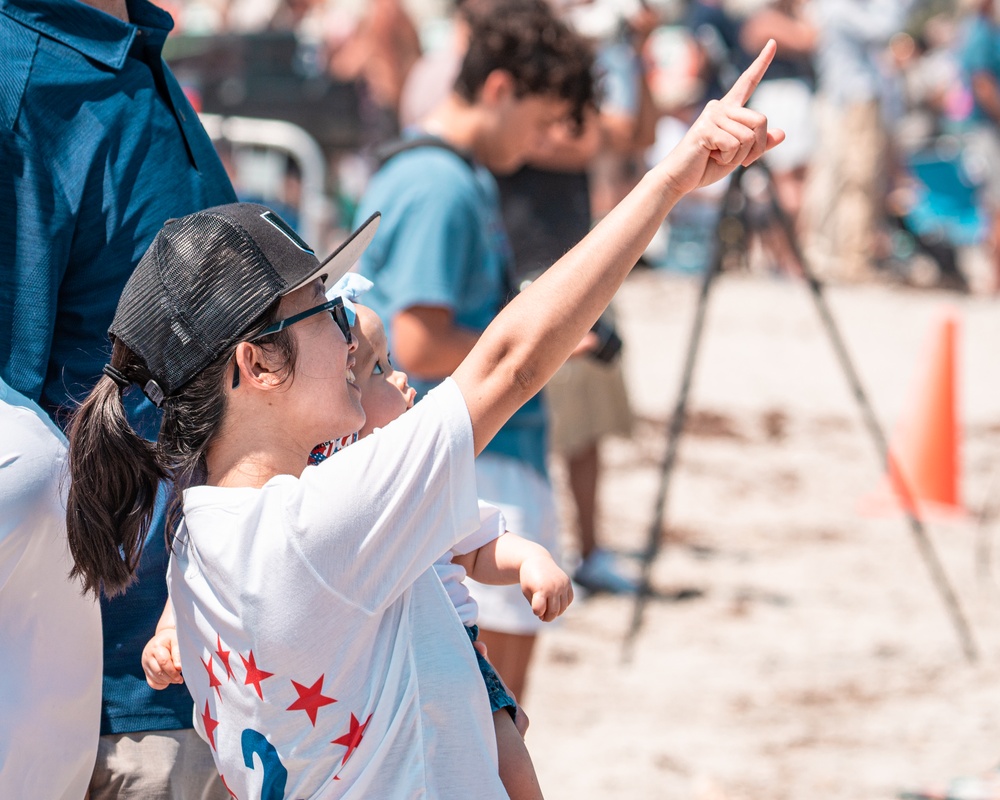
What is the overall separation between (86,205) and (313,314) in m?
0.40

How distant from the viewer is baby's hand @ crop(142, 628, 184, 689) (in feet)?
5.79

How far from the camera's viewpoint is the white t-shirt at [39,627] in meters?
1.70

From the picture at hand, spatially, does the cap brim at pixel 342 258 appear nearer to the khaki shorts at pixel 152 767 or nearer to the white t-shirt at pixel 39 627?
the white t-shirt at pixel 39 627

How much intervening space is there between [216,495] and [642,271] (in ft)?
32.4

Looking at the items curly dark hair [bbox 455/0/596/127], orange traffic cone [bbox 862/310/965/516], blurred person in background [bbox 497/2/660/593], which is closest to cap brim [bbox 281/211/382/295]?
curly dark hair [bbox 455/0/596/127]

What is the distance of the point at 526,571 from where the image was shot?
1.75m

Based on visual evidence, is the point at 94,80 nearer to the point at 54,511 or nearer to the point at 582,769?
the point at 54,511

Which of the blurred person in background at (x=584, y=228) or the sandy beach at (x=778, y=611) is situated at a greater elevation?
the blurred person in background at (x=584, y=228)

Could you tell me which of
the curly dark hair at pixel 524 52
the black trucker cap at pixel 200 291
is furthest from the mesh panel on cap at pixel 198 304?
the curly dark hair at pixel 524 52

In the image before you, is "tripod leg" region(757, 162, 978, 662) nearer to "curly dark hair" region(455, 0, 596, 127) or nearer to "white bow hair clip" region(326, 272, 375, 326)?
"curly dark hair" region(455, 0, 596, 127)

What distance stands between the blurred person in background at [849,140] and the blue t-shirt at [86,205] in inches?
384

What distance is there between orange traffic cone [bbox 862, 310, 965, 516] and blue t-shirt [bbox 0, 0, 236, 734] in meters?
5.18

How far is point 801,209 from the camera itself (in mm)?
11672

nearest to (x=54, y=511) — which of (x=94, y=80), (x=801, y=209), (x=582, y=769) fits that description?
(x=94, y=80)
